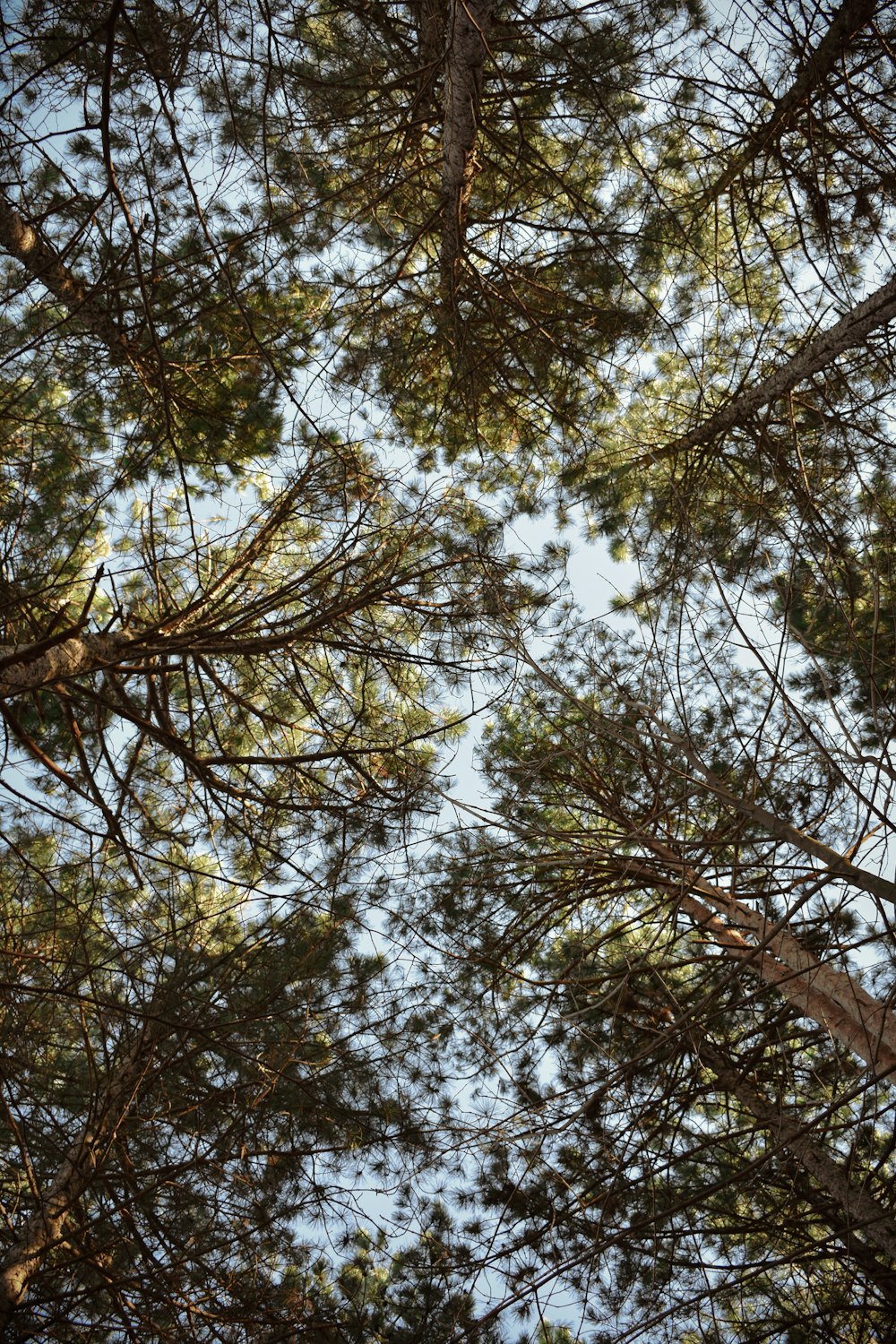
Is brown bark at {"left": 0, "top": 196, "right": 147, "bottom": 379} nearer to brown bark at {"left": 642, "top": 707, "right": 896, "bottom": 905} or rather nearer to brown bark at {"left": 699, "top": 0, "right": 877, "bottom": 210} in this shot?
brown bark at {"left": 699, "top": 0, "right": 877, "bottom": 210}

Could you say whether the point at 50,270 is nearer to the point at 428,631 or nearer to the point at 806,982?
the point at 428,631

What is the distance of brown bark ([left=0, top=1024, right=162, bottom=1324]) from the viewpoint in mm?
3268

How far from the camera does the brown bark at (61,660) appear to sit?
3146mm

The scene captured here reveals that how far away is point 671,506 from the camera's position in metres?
5.50

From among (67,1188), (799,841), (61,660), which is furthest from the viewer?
(67,1188)

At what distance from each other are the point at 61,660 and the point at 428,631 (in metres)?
2.16

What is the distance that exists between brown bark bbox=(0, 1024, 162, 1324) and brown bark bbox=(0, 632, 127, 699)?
148cm

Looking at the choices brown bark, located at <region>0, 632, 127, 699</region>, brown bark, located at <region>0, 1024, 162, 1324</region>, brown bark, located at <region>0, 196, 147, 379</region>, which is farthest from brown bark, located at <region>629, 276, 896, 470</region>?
brown bark, located at <region>0, 1024, 162, 1324</region>

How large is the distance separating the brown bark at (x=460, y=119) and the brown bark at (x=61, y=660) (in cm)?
258

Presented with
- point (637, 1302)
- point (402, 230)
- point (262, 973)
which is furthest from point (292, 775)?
point (402, 230)

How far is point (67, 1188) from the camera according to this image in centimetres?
364

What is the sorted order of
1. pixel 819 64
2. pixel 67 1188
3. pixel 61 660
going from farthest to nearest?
pixel 819 64, pixel 67 1188, pixel 61 660

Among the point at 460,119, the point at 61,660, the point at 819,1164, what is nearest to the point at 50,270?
the point at 460,119

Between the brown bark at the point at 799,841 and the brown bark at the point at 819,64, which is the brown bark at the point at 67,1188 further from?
the brown bark at the point at 819,64
